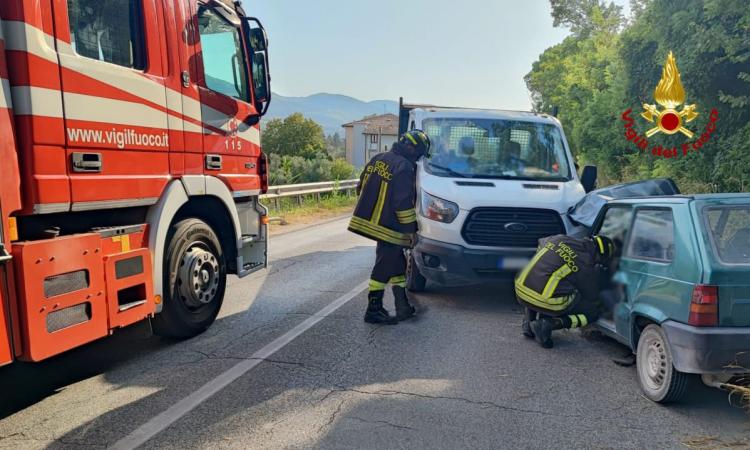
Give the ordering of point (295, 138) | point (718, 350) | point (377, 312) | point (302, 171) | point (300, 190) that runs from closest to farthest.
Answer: point (718, 350) < point (377, 312) < point (300, 190) < point (302, 171) < point (295, 138)

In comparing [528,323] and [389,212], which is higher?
[389,212]

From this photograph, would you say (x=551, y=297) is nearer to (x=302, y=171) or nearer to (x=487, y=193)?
(x=487, y=193)

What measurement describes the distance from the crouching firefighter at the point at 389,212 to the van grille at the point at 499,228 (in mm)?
788

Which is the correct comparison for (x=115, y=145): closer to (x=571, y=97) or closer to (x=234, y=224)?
(x=234, y=224)

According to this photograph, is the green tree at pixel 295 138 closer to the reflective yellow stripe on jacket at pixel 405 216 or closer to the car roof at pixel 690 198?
the reflective yellow stripe on jacket at pixel 405 216

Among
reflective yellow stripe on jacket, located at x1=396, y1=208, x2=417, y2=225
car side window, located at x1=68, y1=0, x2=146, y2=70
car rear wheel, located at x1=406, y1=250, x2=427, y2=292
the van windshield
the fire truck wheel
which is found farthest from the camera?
car rear wheel, located at x1=406, y1=250, x2=427, y2=292

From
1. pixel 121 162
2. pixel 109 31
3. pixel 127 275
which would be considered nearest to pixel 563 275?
pixel 127 275

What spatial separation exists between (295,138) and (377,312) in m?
57.0

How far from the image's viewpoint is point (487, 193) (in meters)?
6.18

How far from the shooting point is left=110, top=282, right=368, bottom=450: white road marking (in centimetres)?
326

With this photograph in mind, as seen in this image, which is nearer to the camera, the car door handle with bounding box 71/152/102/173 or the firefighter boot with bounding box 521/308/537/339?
the car door handle with bounding box 71/152/102/173

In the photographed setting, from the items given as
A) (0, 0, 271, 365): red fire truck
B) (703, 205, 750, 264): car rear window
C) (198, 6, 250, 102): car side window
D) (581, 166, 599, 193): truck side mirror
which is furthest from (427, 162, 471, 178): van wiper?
(703, 205, 750, 264): car rear window

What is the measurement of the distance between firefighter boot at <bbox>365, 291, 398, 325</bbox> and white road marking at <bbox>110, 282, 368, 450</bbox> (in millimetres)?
531

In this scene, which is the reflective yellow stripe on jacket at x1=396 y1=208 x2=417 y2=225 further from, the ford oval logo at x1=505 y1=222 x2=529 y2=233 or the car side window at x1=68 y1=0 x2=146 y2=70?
the car side window at x1=68 y1=0 x2=146 y2=70
